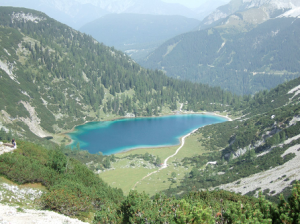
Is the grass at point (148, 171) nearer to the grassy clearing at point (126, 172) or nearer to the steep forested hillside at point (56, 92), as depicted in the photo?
the grassy clearing at point (126, 172)

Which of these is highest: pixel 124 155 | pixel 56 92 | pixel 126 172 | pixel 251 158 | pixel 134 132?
pixel 251 158

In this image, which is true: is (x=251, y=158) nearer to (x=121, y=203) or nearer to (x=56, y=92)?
(x=121, y=203)

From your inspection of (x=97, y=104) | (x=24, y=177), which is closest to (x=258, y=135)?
(x=24, y=177)

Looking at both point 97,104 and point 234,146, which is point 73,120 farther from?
point 234,146

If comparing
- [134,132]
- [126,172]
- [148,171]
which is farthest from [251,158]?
[134,132]

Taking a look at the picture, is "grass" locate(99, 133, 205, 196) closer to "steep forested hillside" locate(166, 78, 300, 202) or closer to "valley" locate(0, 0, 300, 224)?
"valley" locate(0, 0, 300, 224)

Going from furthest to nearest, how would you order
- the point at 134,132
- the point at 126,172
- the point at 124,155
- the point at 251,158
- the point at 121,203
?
the point at 134,132 < the point at 124,155 < the point at 126,172 < the point at 251,158 < the point at 121,203

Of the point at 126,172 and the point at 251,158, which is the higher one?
the point at 251,158
